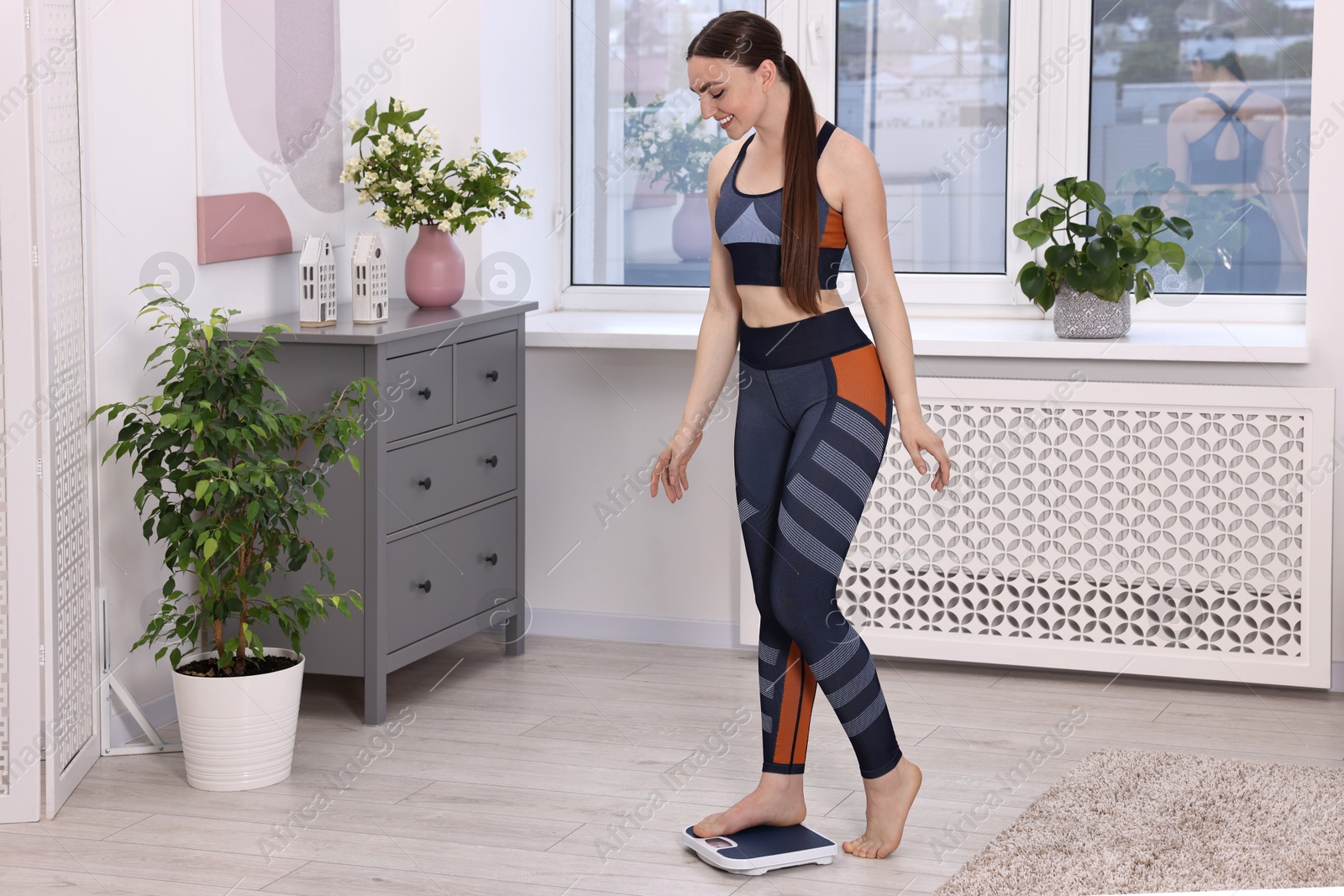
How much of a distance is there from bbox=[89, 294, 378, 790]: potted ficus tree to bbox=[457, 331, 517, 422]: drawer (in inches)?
18.9

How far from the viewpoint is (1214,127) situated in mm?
3455

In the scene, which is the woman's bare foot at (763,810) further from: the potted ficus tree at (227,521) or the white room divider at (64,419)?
the white room divider at (64,419)

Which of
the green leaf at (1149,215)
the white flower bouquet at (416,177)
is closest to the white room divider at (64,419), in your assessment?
the white flower bouquet at (416,177)

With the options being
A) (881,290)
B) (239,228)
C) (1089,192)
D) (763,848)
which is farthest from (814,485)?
(239,228)

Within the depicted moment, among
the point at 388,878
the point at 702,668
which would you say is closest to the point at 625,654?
the point at 702,668

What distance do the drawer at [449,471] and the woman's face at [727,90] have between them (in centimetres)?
113

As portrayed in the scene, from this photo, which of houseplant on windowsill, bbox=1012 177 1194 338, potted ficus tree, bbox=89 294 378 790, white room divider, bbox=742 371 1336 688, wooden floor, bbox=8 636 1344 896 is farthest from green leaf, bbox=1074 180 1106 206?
potted ficus tree, bbox=89 294 378 790

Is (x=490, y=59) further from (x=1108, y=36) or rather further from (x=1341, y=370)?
(x=1341, y=370)

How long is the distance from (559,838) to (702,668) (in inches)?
43.1

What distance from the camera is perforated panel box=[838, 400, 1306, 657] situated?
3154 mm

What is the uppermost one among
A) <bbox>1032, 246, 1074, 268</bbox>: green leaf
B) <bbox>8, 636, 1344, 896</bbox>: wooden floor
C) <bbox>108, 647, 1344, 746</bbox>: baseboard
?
<bbox>1032, 246, 1074, 268</bbox>: green leaf

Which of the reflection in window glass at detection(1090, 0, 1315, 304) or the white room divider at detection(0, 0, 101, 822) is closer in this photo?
the white room divider at detection(0, 0, 101, 822)

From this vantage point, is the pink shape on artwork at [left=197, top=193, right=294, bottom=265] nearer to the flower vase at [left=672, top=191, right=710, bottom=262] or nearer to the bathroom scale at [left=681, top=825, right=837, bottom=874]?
the flower vase at [left=672, top=191, right=710, bottom=262]

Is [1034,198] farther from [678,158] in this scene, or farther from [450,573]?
[450,573]
